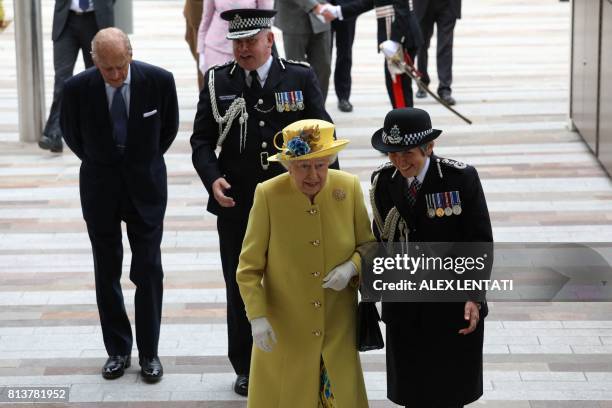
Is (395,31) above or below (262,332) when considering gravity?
above

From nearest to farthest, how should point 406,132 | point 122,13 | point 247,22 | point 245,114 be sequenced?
point 406,132
point 247,22
point 245,114
point 122,13

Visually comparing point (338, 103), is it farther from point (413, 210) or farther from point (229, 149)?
point (413, 210)

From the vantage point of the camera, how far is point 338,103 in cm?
Result: 1328

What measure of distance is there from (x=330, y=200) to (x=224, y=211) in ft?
4.12

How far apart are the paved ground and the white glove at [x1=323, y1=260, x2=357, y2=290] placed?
1.53 metres

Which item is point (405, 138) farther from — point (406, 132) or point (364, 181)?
point (364, 181)

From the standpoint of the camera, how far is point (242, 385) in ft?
21.4

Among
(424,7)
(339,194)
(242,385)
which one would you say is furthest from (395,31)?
(339,194)

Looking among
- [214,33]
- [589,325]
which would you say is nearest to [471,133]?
[214,33]

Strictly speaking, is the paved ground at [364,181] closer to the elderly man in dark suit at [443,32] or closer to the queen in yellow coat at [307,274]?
the elderly man in dark suit at [443,32]

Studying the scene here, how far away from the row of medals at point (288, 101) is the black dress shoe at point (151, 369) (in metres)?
1.59

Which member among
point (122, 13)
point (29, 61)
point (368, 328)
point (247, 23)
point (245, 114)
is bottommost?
point (368, 328)

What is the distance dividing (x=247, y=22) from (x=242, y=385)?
73.1 inches

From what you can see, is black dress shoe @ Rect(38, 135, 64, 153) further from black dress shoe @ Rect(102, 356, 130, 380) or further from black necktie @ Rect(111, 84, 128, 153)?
black necktie @ Rect(111, 84, 128, 153)
